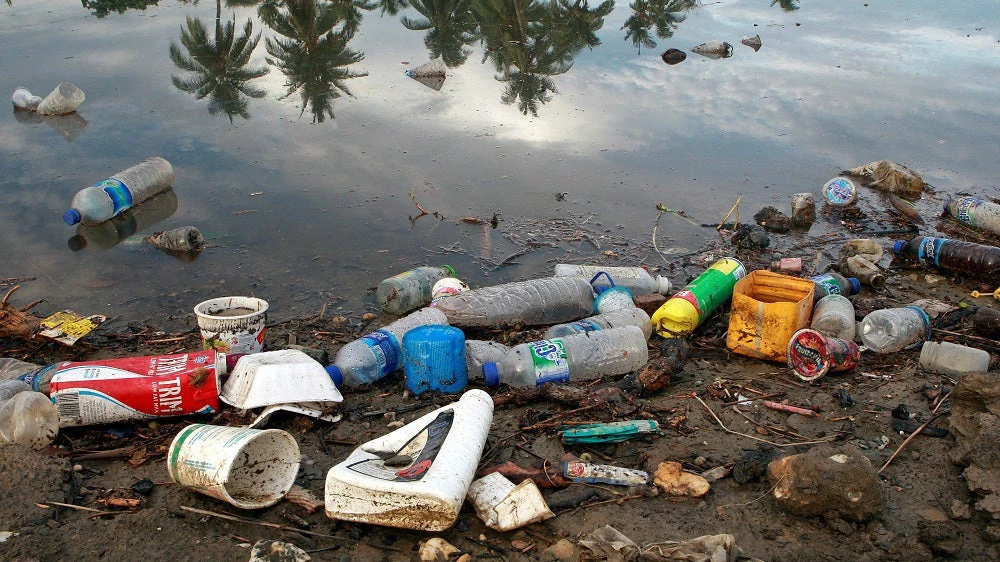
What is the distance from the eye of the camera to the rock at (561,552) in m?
2.68

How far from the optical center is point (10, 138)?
7.46 metres

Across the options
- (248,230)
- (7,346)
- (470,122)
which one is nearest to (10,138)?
(248,230)

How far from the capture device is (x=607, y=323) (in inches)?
180

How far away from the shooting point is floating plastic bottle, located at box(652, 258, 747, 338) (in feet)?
15.1

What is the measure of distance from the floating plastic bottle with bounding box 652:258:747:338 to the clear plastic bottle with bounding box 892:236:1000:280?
1520mm

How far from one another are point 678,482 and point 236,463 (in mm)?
1829

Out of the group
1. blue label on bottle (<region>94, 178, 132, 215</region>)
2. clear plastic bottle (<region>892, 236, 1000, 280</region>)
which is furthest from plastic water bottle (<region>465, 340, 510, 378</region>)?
blue label on bottle (<region>94, 178, 132, 215</region>)

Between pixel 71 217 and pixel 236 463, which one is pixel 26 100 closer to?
pixel 71 217

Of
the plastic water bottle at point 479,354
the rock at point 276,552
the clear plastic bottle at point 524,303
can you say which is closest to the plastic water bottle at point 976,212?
the clear plastic bottle at point 524,303

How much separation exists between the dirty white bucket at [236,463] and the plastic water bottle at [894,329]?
10.9ft

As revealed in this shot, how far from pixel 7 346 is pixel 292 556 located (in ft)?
9.40

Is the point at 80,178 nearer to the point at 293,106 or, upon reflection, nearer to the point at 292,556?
the point at 293,106

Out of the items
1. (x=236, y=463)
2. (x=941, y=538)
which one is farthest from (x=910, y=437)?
(x=236, y=463)

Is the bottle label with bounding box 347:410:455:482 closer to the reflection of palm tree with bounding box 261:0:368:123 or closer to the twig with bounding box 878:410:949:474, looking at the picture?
the twig with bounding box 878:410:949:474
